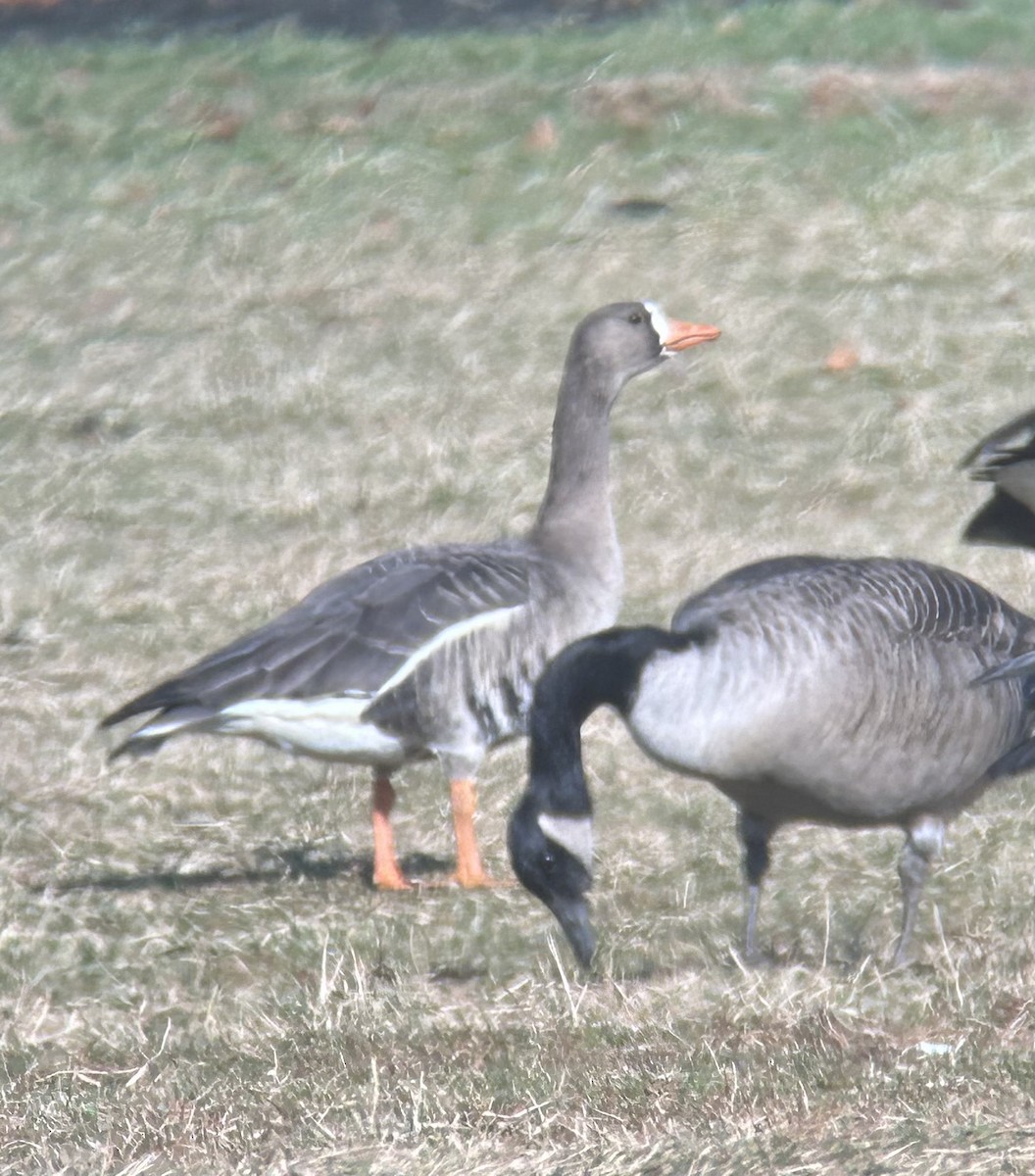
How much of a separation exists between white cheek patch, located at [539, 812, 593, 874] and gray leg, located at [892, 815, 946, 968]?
1100 mm

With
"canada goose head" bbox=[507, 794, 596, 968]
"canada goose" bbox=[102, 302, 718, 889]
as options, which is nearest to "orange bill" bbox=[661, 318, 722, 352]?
"canada goose" bbox=[102, 302, 718, 889]

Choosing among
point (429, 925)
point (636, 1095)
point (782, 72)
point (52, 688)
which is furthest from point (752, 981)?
point (782, 72)

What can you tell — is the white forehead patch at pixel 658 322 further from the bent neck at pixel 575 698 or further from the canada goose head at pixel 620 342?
the bent neck at pixel 575 698

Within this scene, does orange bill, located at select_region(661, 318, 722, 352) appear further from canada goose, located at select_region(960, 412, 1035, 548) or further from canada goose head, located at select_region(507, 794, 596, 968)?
canada goose head, located at select_region(507, 794, 596, 968)

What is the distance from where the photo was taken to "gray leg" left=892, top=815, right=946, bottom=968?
5516mm

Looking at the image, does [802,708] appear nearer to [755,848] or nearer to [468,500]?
[755,848]

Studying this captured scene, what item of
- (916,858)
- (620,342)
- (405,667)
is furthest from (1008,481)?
(620,342)

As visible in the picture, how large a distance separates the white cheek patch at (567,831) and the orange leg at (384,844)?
1696mm

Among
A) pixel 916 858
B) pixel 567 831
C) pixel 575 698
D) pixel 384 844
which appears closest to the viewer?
pixel 567 831

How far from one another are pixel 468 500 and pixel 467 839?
373 cm

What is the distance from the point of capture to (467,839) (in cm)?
657

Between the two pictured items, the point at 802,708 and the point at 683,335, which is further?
the point at 683,335

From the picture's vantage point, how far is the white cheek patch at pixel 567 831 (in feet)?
15.9

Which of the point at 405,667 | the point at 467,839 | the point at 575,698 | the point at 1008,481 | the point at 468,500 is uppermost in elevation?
the point at 1008,481
